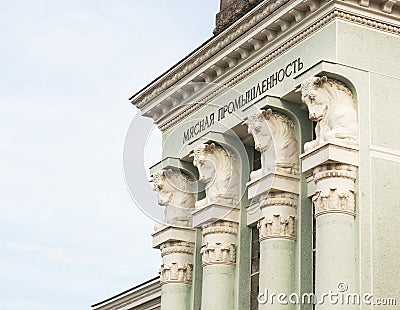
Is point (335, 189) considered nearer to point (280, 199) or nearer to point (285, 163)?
point (280, 199)

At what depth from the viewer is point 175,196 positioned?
2777cm

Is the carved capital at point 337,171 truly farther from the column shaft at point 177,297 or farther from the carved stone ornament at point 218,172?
the column shaft at point 177,297

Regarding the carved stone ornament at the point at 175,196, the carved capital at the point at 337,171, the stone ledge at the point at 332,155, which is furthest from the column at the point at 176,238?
the carved capital at the point at 337,171

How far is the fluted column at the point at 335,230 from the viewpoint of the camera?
21.5m

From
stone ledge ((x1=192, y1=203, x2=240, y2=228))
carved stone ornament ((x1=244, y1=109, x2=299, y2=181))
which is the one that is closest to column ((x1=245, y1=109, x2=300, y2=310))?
carved stone ornament ((x1=244, y1=109, x2=299, y2=181))

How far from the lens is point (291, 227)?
23984 mm

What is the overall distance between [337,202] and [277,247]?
2.26 m

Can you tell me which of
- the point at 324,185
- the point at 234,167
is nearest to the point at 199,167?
the point at 234,167

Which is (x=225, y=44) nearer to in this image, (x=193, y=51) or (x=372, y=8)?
(x=193, y=51)

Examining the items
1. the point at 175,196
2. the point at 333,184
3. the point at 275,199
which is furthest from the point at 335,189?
the point at 175,196

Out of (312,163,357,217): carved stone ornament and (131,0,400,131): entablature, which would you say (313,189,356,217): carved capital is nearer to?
(312,163,357,217): carved stone ornament

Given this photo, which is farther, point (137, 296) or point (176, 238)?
point (137, 296)

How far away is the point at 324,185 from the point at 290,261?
2268 mm

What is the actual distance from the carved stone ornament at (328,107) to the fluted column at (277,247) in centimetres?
161
